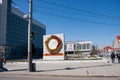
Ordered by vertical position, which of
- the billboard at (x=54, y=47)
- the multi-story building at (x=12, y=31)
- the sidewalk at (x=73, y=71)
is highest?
the multi-story building at (x=12, y=31)

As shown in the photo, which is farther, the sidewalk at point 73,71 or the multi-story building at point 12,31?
the multi-story building at point 12,31

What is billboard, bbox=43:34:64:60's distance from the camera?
56812 mm

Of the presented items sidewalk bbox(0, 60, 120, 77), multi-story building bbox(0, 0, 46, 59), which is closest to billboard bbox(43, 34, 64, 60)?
sidewalk bbox(0, 60, 120, 77)

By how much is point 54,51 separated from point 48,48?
1773 mm

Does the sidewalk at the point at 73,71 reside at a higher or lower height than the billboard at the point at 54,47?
lower

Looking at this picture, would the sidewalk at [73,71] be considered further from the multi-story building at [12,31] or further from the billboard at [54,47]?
the multi-story building at [12,31]

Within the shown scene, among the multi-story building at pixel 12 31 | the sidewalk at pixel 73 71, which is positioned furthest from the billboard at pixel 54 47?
the multi-story building at pixel 12 31

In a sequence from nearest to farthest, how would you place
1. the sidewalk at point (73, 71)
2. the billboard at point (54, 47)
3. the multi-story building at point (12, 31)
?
the sidewalk at point (73, 71), the billboard at point (54, 47), the multi-story building at point (12, 31)

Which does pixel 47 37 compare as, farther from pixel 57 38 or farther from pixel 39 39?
pixel 39 39

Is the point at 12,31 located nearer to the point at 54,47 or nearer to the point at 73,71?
the point at 54,47

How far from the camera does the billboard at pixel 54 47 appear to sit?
186ft

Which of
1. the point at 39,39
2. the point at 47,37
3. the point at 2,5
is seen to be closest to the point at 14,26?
the point at 2,5

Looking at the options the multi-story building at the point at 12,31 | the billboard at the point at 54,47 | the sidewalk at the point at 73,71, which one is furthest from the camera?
the multi-story building at the point at 12,31

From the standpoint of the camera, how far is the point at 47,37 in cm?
5878
